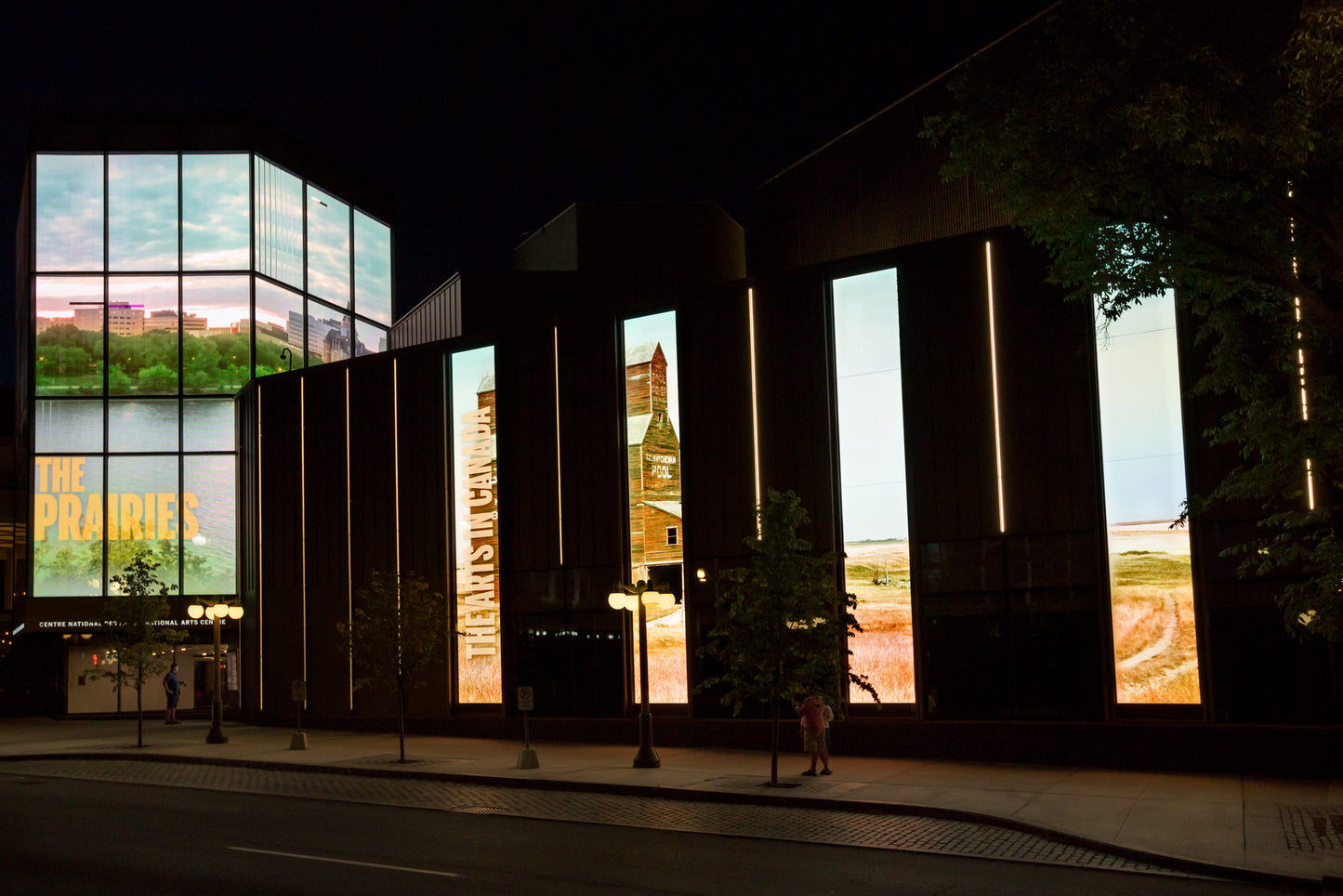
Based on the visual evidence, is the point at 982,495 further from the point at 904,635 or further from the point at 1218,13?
the point at 1218,13

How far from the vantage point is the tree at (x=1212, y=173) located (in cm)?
1214

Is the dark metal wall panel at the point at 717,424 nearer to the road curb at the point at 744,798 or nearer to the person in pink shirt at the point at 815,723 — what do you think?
the person in pink shirt at the point at 815,723

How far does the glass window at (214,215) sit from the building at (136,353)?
0.16ft

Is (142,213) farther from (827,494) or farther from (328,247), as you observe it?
(827,494)

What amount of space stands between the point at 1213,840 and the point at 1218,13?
906cm

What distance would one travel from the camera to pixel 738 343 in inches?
998

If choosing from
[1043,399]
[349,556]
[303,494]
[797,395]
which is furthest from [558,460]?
[1043,399]

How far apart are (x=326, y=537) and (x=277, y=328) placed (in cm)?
1629

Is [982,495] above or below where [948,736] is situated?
above

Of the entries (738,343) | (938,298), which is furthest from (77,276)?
(938,298)

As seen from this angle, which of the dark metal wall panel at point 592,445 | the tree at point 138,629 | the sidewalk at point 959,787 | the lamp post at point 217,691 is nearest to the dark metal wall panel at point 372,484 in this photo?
the lamp post at point 217,691

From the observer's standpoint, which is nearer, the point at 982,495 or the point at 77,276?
the point at 982,495

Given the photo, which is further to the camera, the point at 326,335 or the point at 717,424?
the point at 326,335

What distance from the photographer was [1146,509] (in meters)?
20.7
